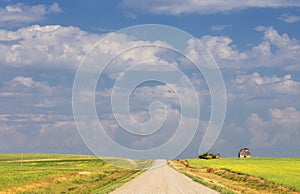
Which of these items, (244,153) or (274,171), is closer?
(274,171)

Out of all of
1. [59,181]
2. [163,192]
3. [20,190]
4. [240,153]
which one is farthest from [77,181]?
[240,153]

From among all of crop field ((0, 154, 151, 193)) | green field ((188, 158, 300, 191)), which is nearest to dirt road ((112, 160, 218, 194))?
crop field ((0, 154, 151, 193))

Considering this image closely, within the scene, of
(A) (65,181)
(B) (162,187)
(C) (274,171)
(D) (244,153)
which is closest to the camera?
(B) (162,187)

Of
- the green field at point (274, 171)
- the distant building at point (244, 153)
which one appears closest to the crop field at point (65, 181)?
the green field at point (274, 171)

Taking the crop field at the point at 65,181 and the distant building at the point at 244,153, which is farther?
the distant building at the point at 244,153

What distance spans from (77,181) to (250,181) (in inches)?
681

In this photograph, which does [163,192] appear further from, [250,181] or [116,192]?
[250,181]

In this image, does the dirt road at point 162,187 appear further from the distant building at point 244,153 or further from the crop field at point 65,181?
the distant building at point 244,153

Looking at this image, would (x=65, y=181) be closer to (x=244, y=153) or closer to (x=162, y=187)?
(x=162, y=187)

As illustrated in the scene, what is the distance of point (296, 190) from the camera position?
37000mm

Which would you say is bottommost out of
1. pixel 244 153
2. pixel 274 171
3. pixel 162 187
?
pixel 162 187

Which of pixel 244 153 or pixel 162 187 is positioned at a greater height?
pixel 244 153

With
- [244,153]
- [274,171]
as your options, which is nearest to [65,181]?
[274,171]

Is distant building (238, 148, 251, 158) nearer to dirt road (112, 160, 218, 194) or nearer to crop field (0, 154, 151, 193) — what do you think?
crop field (0, 154, 151, 193)
